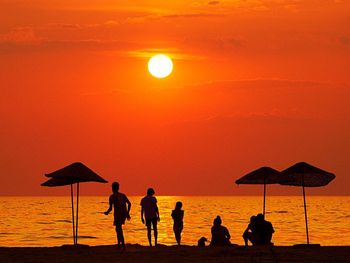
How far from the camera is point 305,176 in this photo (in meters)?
30.0

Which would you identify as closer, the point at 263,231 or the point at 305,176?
the point at 263,231

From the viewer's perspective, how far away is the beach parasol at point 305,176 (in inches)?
1150

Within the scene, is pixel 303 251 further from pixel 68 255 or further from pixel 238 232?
pixel 238 232

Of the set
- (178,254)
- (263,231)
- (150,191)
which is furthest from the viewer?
(150,191)

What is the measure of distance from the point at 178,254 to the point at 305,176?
6171mm

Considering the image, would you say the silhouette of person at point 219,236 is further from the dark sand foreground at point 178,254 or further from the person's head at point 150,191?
the person's head at point 150,191

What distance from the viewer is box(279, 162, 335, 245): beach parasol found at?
2922 cm

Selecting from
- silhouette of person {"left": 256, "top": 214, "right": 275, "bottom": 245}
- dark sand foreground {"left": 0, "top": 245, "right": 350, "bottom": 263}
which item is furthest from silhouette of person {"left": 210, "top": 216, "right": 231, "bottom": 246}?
dark sand foreground {"left": 0, "top": 245, "right": 350, "bottom": 263}

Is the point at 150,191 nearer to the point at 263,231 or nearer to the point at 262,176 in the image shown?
the point at 263,231

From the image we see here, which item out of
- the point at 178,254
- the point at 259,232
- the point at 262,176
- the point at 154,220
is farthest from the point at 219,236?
A: the point at 178,254

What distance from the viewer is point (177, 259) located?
24203mm

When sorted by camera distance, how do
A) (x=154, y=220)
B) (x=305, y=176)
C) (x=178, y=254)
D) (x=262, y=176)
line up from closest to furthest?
(x=178, y=254), (x=154, y=220), (x=305, y=176), (x=262, y=176)

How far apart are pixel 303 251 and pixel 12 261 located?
8.07 m

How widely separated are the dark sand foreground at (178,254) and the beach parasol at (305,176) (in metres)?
2.50
